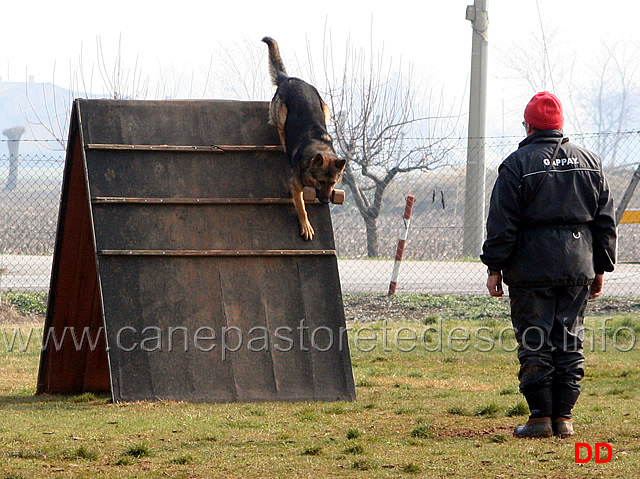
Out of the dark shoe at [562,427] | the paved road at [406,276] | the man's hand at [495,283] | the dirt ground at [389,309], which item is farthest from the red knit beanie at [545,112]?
the paved road at [406,276]

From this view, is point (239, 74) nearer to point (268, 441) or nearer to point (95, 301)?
point (95, 301)

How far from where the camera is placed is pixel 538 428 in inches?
199

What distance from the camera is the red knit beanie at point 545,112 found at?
17.3 ft

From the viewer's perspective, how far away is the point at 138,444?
4.92 meters

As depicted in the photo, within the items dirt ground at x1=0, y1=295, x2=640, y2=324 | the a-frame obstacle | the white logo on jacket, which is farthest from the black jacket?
dirt ground at x1=0, y1=295, x2=640, y2=324

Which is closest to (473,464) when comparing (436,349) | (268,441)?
(268,441)

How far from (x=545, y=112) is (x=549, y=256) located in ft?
2.85

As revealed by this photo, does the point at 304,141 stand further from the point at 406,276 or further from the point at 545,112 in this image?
the point at 406,276

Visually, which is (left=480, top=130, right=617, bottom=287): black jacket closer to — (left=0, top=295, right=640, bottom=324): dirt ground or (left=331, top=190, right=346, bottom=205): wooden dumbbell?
(left=331, top=190, right=346, bottom=205): wooden dumbbell

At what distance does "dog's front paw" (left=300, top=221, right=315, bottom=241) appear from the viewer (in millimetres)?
6938

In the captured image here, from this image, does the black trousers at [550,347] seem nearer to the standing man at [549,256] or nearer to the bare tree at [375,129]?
the standing man at [549,256]

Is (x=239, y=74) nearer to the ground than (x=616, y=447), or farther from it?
farther from it

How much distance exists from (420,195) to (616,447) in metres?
30.8

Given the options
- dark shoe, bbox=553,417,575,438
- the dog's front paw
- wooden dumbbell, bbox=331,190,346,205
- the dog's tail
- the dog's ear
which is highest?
the dog's tail
